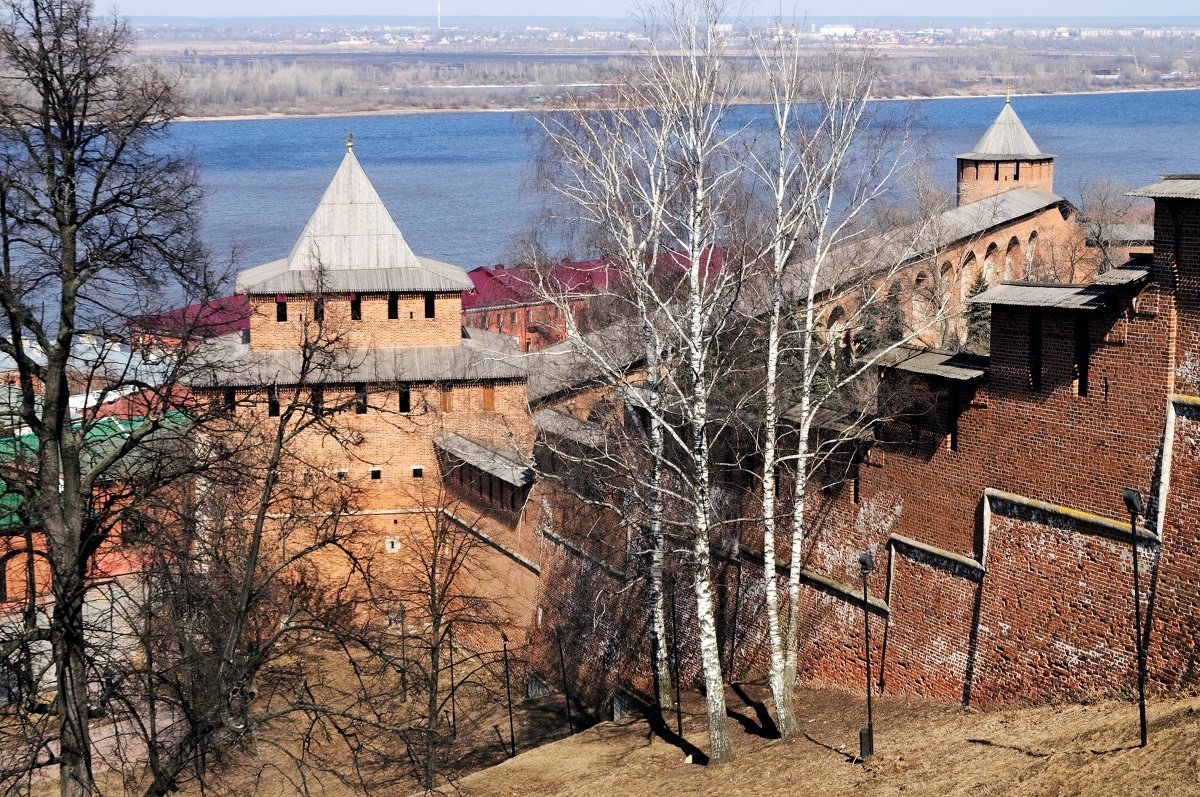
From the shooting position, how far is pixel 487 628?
21031 mm

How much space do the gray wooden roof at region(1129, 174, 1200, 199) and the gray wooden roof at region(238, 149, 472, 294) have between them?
13090 mm

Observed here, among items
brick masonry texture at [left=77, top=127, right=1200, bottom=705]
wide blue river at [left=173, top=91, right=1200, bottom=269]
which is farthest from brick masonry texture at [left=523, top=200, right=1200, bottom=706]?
wide blue river at [left=173, top=91, right=1200, bottom=269]

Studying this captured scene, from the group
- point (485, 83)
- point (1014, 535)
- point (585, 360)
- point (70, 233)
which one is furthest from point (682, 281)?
point (485, 83)

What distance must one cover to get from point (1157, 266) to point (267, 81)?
6682 inches

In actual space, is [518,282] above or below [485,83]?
below

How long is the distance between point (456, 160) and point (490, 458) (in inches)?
3112

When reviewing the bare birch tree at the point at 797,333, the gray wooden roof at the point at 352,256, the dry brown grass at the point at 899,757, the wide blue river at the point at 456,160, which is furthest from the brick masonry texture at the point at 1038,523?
the gray wooden roof at the point at 352,256

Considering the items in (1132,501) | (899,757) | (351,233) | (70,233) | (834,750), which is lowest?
(834,750)

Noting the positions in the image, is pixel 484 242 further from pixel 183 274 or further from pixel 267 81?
pixel 267 81

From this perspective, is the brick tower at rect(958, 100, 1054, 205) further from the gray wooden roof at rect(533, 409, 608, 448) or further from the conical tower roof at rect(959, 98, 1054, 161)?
the gray wooden roof at rect(533, 409, 608, 448)

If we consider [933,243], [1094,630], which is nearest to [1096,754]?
[1094,630]

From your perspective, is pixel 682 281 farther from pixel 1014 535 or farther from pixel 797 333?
pixel 1014 535

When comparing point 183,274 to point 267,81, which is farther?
point 267,81

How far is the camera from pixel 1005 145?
35625 mm
